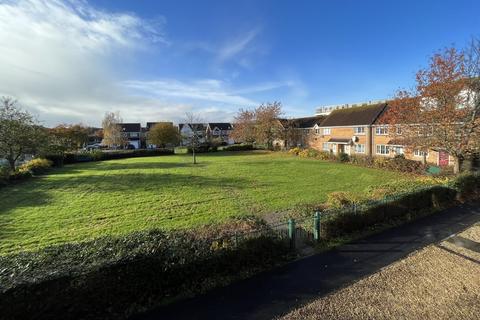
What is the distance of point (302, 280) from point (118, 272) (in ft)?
13.3

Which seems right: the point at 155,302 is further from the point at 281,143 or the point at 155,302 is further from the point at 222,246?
the point at 281,143

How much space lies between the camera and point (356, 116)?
37844mm

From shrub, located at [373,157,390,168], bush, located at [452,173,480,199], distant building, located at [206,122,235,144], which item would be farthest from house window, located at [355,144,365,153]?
distant building, located at [206,122,235,144]

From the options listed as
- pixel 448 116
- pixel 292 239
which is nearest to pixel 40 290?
pixel 292 239

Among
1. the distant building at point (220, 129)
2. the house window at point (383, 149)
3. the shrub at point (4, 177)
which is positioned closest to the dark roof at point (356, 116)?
the house window at point (383, 149)

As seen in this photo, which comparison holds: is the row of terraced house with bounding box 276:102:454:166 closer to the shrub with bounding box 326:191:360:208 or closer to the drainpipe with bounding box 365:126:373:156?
the drainpipe with bounding box 365:126:373:156

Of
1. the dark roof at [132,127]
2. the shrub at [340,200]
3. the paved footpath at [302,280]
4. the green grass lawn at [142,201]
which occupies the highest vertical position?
the dark roof at [132,127]

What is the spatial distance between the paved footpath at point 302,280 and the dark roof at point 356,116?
2869 cm

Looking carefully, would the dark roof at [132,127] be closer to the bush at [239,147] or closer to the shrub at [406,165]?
the bush at [239,147]

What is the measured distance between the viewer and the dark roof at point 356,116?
3431 cm

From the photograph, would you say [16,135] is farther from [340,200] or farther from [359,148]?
[359,148]

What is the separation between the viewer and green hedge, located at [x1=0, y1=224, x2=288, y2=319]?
13.4ft

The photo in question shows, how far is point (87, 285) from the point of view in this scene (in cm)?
441

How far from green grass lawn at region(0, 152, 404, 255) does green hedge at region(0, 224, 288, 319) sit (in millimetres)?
4057
